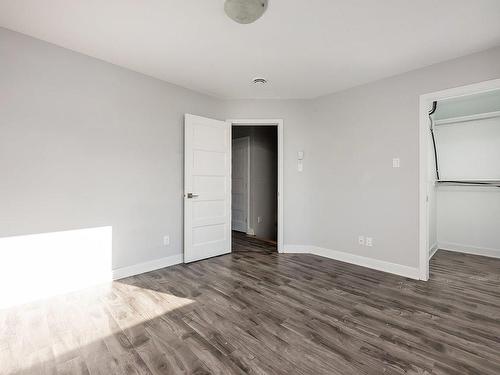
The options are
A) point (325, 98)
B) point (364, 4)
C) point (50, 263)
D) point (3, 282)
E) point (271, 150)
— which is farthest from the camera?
point (271, 150)

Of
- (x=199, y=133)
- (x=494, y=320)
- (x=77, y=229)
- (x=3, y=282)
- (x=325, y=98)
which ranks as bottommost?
(x=494, y=320)

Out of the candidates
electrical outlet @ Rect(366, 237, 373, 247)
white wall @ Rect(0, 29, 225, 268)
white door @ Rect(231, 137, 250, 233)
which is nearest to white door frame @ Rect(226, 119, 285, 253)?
white wall @ Rect(0, 29, 225, 268)

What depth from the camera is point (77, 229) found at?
2.65 metres

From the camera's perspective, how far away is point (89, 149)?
8.95 feet

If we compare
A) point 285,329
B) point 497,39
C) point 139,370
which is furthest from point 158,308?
point 497,39

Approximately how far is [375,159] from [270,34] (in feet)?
6.90

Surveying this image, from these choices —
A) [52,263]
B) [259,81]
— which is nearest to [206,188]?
[259,81]

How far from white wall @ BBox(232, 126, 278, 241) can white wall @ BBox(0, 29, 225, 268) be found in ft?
7.07

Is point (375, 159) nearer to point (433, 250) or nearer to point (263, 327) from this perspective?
point (433, 250)

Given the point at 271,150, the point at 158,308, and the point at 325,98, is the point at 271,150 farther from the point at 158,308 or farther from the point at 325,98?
the point at 158,308

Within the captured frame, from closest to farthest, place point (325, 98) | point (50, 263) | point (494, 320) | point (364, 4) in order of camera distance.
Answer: point (364, 4) → point (494, 320) → point (50, 263) → point (325, 98)

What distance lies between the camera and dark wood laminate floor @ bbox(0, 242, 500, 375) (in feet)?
5.17

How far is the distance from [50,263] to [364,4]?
11.9ft

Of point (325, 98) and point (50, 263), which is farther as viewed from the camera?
point (325, 98)
